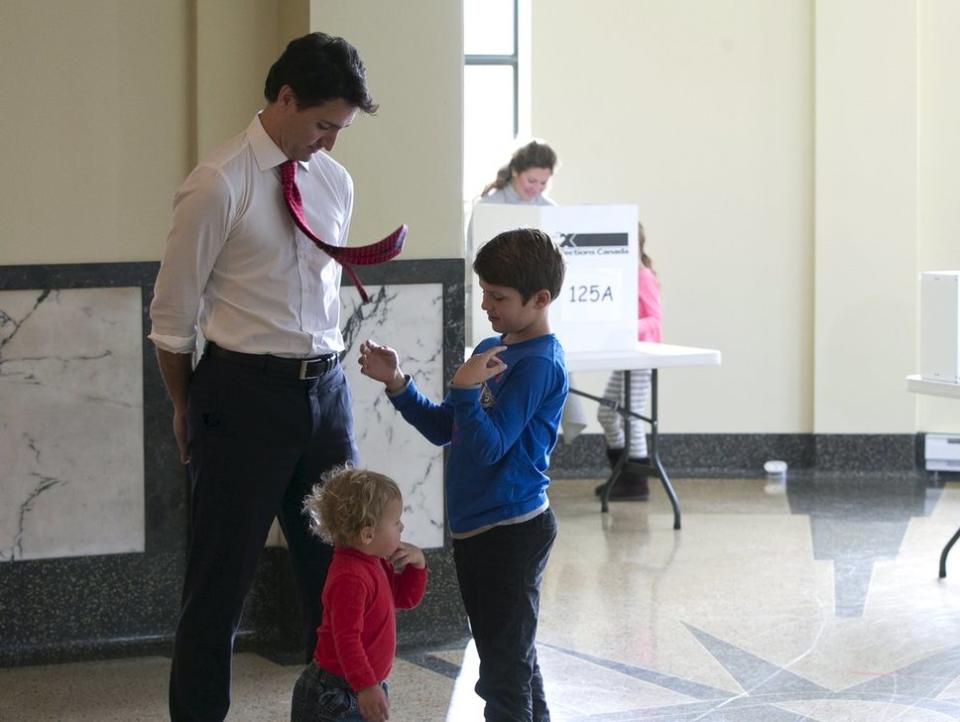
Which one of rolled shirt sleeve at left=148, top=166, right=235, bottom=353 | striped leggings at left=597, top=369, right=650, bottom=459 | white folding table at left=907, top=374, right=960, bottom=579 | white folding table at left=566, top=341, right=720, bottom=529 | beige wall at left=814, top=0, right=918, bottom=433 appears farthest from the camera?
beige wall at left=814, top=0, right=918, bottom=433

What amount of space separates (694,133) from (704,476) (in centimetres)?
163

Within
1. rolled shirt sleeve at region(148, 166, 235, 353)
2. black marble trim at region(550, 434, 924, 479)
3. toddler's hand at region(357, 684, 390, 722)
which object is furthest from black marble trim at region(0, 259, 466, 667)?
black marble trim at region(550, 434, 924, 479)

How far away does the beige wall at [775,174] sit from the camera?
6.76 m

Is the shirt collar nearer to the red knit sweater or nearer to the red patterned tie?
the red patterned tie

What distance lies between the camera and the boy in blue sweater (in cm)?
269

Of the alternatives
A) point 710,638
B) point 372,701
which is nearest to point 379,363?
point 372,701

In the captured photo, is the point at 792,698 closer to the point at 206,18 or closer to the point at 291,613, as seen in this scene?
the point at 291,613

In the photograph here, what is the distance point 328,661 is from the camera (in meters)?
Answer: 2.66

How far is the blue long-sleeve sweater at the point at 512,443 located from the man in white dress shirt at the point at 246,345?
0.35 metres

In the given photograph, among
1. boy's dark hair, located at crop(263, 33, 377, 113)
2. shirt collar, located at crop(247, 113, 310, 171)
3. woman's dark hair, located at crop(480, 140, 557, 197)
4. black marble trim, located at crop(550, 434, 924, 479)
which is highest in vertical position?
woman's dark hair, located at crop(480, 140, 557, 197)

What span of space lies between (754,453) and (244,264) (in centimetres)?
459

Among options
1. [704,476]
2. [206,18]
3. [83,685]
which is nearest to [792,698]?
[83,685]

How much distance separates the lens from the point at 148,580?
4039 mm

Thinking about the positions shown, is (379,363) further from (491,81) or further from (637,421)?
(491,81)
